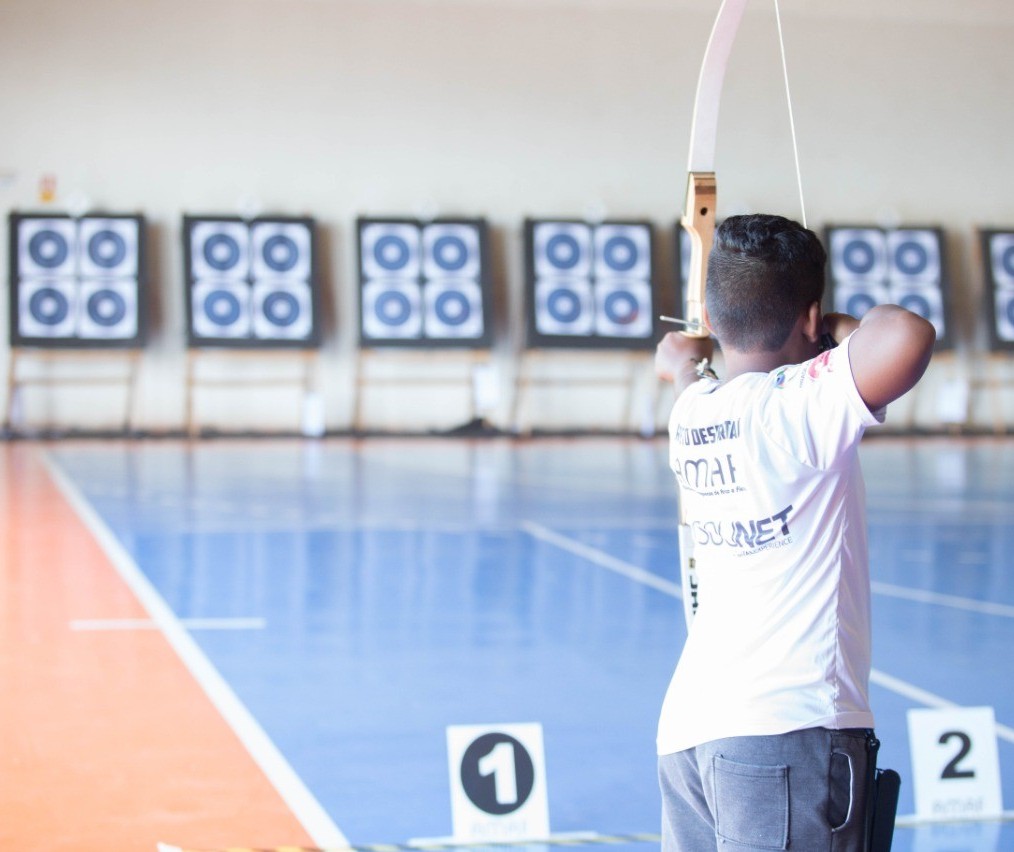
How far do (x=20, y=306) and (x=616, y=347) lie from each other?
4.54 m

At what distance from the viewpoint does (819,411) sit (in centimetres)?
111

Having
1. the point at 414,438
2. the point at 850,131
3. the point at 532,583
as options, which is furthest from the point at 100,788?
the point at 850,131

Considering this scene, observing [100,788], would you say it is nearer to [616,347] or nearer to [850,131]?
[616,347]

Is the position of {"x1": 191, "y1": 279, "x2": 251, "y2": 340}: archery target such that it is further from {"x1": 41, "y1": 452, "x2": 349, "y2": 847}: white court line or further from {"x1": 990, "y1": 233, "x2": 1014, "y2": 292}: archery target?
{"x1": 990, "y1": 233, "x2": 1014, "y2": 292}: archery target

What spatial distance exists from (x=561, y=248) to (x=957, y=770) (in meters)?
9.10

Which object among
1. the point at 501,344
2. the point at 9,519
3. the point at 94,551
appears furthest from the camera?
the point at 501,344

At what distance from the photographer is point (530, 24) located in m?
10.8

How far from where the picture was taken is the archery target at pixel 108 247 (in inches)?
410

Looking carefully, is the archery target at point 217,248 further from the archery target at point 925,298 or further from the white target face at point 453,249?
the archery target at point 925,298

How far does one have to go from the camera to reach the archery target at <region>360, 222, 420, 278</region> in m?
10.8

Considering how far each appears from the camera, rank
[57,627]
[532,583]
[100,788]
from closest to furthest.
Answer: [100,788] < [57,627] < [532,583]

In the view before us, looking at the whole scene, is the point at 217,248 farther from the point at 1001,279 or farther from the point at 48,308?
the point at 1001,279

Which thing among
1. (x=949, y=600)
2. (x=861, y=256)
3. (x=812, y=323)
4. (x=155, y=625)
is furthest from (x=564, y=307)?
(x=812, y=323)

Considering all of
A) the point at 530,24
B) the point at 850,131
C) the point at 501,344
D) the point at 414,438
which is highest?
the point at 530,24
